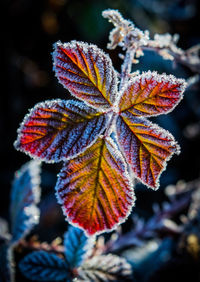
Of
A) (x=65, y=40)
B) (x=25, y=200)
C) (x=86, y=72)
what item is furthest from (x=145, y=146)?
(x=65, y=40)

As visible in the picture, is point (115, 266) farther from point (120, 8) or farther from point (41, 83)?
point (120, 8)

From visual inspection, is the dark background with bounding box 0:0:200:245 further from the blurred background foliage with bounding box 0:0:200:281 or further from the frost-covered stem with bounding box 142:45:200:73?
the frost-covered stem with bounding box 142:45:200:73

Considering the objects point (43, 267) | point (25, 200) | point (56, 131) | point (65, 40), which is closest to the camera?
point (56, 131)

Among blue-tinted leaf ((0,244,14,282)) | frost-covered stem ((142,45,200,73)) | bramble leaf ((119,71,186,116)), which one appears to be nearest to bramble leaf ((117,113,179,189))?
bramble leaf ((119,71,186,116))

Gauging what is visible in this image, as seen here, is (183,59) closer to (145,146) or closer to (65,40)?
(145,146)

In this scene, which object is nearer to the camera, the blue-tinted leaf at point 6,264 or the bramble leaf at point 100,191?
the bramble leaf at point 100,191

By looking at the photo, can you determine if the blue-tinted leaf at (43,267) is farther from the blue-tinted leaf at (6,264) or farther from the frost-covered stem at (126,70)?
the frost-covered stem at (126,70)

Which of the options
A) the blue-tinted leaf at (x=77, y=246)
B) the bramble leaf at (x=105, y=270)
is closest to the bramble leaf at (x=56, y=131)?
the blue-tinted leaf at (x=77, y=246)
